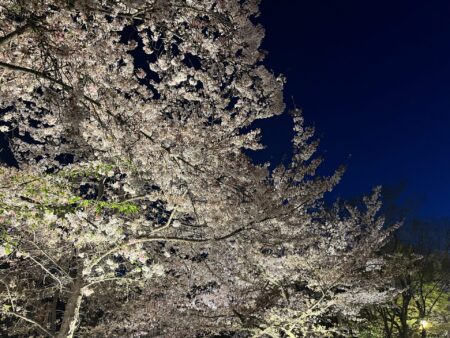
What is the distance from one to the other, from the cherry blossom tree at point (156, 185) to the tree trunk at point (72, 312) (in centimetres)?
3

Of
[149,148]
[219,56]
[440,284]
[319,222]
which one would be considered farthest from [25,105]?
[440,284]

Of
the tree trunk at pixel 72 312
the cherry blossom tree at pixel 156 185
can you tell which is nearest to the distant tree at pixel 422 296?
the cherry blossom tree at pixel 156 185

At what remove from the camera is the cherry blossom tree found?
5.07 metres

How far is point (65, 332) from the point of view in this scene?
8.84 meters

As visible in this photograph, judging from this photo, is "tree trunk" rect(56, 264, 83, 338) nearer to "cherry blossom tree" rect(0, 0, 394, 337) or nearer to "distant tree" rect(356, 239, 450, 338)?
"cherry blossom tree" rect(0, 0, 394, 337)

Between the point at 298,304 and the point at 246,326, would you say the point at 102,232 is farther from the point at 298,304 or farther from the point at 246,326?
the point at 298,304

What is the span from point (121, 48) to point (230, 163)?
11.9ft

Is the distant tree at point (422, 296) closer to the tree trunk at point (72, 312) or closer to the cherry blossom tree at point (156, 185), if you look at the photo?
the cherry blossom tree at point (156, 185)

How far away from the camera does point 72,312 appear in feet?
30.3

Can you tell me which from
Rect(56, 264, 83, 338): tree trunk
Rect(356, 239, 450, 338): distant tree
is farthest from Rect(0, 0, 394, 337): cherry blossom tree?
Rect(356, 239, 450, 338): distant tree

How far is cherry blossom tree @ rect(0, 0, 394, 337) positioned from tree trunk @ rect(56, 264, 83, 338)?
3 cm

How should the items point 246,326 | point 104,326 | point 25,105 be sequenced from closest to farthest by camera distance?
point 25,105 → point 104,326 → point 246,326

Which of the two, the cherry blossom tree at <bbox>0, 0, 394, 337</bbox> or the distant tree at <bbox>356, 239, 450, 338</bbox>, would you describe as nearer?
the cherry blossom tree at <bbox>0, 0, 394, 337</bbox>

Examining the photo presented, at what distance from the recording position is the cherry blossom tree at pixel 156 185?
5.07m
